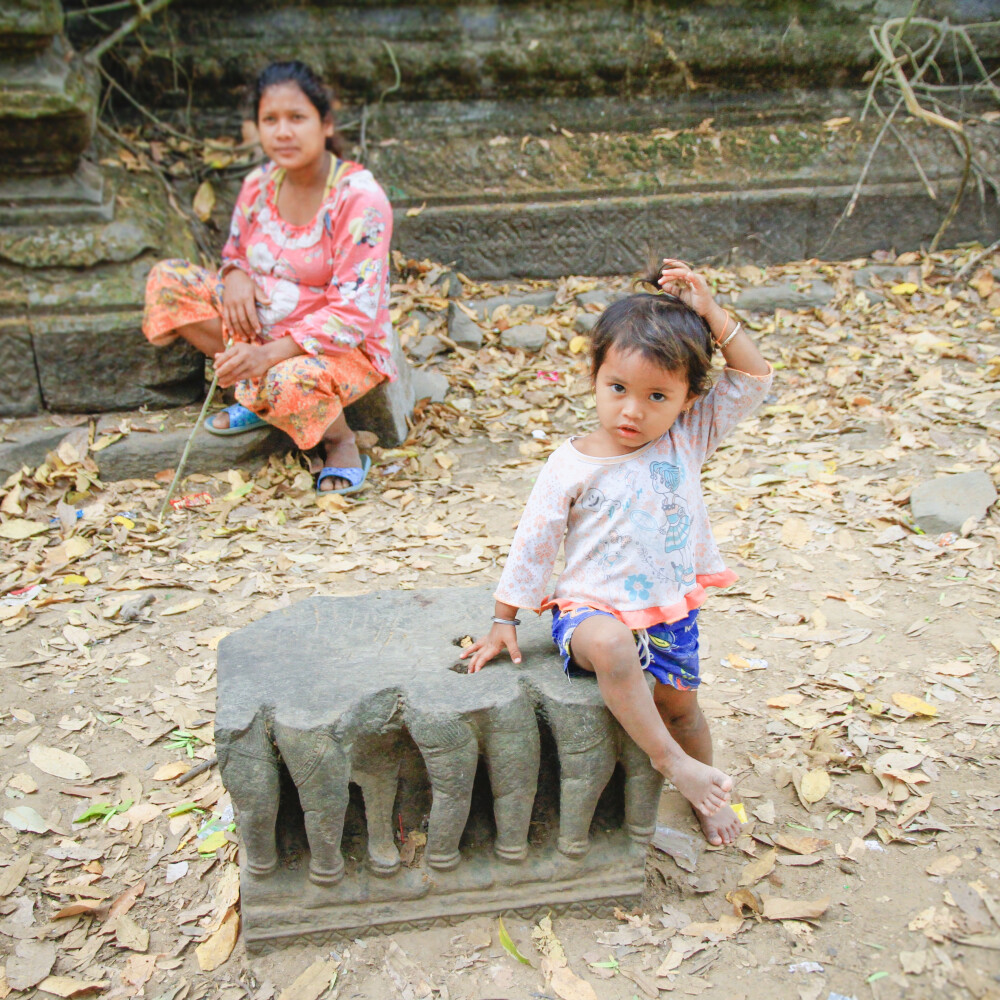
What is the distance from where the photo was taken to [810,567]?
130 inches

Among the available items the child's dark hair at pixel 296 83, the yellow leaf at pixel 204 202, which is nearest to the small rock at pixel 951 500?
the child's dark hair at pixel 296 83

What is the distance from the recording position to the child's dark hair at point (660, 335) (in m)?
1.86

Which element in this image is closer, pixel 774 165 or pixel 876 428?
pixel 876 428

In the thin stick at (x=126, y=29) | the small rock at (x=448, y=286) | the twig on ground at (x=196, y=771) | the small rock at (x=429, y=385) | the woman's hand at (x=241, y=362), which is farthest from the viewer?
the small rock at (x=448, y=286)

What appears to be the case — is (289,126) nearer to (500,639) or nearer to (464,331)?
(464,331)

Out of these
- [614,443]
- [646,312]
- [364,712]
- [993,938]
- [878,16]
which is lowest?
[993,938]

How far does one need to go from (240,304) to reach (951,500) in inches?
115

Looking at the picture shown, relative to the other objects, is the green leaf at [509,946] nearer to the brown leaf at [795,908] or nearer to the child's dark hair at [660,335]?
the brown leaf at [795,908]

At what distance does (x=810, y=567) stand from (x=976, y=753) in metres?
1.01

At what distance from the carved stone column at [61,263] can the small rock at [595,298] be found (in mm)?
2176

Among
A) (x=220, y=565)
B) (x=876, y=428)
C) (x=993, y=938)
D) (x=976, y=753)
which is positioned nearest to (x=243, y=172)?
(x=220, y=565)

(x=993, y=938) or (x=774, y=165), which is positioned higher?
(x=774, y=165)

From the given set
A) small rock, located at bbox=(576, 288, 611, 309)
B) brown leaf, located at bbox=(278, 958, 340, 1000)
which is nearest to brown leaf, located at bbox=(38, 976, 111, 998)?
brown leaf, located at bbox=(278, 958, 340, 1000)

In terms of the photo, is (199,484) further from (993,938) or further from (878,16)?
(878,16)
